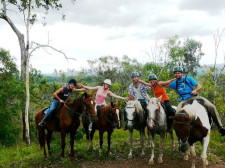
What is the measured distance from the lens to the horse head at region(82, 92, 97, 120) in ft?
24.0

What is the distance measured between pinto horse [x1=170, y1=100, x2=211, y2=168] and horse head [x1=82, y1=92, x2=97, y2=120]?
111 inches

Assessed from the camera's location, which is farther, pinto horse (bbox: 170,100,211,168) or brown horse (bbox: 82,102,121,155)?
brown horse (bbox: 82,102,121,155)

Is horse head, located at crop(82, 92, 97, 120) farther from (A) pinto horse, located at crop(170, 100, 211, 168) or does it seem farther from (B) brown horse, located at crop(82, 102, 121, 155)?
(A) pinto horse, located at crop(170, 100, 211, 168)

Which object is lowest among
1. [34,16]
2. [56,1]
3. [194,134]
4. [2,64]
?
[194,134]

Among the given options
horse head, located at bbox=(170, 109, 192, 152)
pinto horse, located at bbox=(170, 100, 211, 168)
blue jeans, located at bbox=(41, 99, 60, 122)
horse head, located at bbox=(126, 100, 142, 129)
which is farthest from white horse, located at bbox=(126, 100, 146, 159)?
blue jeans, located at bbox=(41, 99, 60, 122)

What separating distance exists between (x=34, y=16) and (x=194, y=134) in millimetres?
13273

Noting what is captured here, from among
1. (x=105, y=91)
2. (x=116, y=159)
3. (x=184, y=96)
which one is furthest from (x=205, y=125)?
(x=105, y=91)

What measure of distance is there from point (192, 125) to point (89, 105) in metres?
3.48

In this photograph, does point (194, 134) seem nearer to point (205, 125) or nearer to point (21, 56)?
point (205, 125)

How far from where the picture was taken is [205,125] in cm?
633

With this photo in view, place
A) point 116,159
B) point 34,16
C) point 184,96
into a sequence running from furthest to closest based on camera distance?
point 34,16
point 116,159
point 184,96

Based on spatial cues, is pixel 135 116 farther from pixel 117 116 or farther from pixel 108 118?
pixel 108 118

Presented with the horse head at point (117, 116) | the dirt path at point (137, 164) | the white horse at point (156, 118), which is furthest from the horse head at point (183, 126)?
the horse head at point (117, 116)

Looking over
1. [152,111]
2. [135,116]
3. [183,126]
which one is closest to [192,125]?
[183,126]
